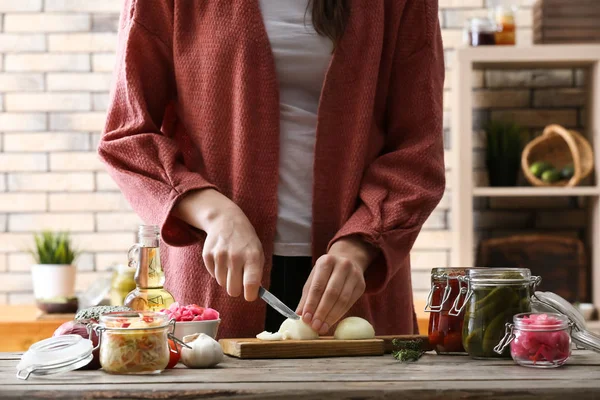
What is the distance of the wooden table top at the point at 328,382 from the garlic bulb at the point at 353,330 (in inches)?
4.0

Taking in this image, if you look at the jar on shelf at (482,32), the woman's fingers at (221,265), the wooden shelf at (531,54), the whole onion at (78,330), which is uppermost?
the jar on shelf at (482,32)

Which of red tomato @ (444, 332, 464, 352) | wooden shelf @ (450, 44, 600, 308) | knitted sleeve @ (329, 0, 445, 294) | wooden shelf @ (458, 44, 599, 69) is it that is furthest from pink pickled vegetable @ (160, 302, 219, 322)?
wooden shelf @ (458, 44, 599, 69)

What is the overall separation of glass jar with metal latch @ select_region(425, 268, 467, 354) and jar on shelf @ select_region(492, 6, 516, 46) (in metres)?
1.94

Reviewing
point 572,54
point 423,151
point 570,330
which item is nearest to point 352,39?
point 423,151

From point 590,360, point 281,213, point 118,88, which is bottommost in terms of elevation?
point 590,360

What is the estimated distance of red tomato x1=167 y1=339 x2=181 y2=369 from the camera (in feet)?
3.51

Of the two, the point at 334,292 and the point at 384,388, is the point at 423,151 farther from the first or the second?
the point at 384,388

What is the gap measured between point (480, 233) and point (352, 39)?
6.31 ft

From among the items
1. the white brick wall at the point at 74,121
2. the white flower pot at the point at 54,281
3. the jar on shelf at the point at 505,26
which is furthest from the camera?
the white brick wall at the point at 74,121

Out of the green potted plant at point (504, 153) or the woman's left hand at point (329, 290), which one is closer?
the woman's left hand at point (329, 290)

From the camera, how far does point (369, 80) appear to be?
4.76ft

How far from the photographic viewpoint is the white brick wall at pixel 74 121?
3.23 meters

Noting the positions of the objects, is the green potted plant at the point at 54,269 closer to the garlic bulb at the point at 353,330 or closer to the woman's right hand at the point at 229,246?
the woman's right hand at the point at 229,246

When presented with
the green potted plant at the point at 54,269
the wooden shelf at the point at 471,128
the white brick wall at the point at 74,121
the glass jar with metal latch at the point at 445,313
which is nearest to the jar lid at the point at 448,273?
the glass jar with metal latch at the point at 445,313
